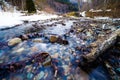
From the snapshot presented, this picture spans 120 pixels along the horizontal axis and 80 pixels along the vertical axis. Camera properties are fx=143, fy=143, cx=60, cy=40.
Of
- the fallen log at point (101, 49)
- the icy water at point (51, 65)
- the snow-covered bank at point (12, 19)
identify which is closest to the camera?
the icy water at point (51, 65)

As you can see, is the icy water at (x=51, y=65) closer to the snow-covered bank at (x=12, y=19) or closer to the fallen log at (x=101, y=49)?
the fallen log at (x=101, y=49)

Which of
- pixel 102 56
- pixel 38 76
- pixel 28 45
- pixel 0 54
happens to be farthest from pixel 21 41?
pixel 102 56

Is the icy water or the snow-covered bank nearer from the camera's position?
the icy water

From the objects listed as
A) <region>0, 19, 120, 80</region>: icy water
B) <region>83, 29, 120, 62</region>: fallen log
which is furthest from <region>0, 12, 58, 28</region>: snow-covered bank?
<region>83, 29, 120, 62</region>: fallen log

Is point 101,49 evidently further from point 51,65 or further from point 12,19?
point 12,19

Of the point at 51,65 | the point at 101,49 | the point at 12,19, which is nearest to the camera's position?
the point at 51,65

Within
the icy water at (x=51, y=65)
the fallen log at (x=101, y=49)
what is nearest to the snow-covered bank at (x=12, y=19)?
the icy water at (x=51, y=65)

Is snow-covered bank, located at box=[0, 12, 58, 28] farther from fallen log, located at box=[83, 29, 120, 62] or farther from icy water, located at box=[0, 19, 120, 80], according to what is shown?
fallen log, located at box=[83, 29, 120, 62]

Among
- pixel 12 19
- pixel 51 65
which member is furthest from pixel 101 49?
pixel 12 19

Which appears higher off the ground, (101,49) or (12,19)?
(12,19)

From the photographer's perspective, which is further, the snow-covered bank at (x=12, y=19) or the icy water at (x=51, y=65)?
the snow-covered bank at (x=12, y=19)

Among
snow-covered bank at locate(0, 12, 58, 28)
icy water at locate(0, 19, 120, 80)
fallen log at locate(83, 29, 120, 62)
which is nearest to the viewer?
icy water at locate(0, 19, 120, 80)

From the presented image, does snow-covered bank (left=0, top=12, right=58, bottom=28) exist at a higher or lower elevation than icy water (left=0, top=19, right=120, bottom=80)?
higher

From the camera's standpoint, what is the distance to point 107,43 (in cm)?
452
